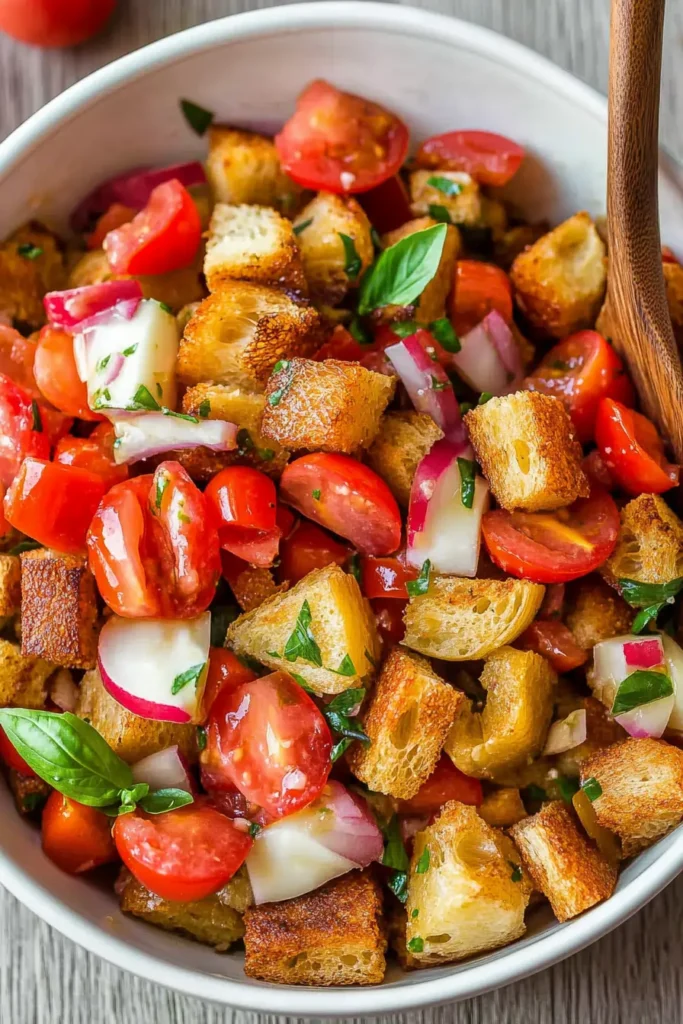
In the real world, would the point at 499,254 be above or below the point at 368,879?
above

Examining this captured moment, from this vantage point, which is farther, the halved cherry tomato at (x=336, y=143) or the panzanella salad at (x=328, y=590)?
the halved cherry tomato at (x=336, y=143)

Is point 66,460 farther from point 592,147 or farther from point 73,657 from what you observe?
point 592,147

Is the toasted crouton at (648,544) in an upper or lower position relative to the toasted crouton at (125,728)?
upper

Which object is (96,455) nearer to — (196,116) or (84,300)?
(84,300)

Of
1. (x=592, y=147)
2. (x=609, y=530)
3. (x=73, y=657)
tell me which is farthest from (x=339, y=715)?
(x=592, y=147)

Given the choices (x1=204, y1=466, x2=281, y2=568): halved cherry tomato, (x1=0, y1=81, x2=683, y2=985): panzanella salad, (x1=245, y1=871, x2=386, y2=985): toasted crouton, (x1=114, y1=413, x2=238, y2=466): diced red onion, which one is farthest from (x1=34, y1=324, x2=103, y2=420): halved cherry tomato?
(x1=245, y1=871, x2=386, y2=985): toasted crouton

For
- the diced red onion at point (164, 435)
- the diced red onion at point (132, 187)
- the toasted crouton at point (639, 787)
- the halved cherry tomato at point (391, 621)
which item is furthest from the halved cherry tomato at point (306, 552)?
the diced red onion at point (132, 187)

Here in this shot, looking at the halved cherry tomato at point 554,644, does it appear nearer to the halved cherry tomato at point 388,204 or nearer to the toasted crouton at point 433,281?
the toasted crouton at point 433,281
